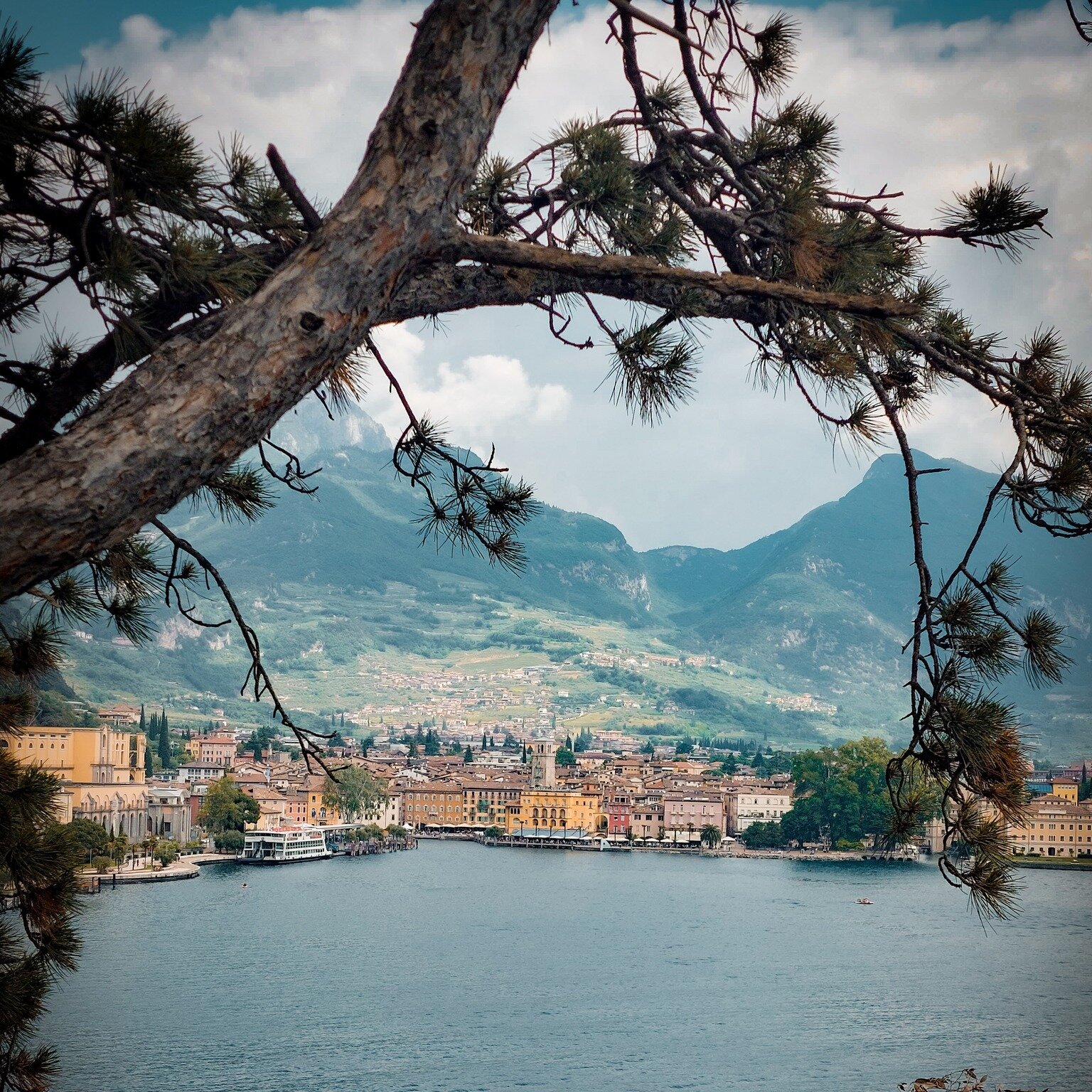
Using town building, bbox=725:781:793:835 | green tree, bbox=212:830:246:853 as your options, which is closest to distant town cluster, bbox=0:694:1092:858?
town building, bbox=725:781:793:835

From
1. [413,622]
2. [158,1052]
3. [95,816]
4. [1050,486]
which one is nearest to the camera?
[1050,486]

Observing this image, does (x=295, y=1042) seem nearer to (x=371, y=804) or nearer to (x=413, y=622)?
(x=371, y=804)

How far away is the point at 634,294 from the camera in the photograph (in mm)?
1766

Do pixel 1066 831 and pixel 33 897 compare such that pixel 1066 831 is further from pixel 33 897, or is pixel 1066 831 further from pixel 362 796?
pixel 33 897

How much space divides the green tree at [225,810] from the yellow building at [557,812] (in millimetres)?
14137

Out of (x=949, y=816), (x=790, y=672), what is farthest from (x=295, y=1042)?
(x=790, y=672)

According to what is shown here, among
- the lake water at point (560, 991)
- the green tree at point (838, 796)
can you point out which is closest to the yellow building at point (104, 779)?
the lake water at point (560, 991)

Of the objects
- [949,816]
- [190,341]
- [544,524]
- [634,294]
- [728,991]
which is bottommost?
[728,991]

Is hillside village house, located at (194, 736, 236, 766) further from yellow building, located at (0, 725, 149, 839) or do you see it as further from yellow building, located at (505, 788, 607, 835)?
yellow building, located at (0, 725, 149, 839)

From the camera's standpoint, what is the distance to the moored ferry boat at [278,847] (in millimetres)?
48562

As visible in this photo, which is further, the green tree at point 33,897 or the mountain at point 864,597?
the mountain at point 864,597

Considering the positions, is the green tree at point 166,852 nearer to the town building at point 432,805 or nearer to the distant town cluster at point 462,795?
the distant town cluster at point 462,795

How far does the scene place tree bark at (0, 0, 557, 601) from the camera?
1.14 m

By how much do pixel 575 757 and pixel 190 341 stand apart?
280 ft
